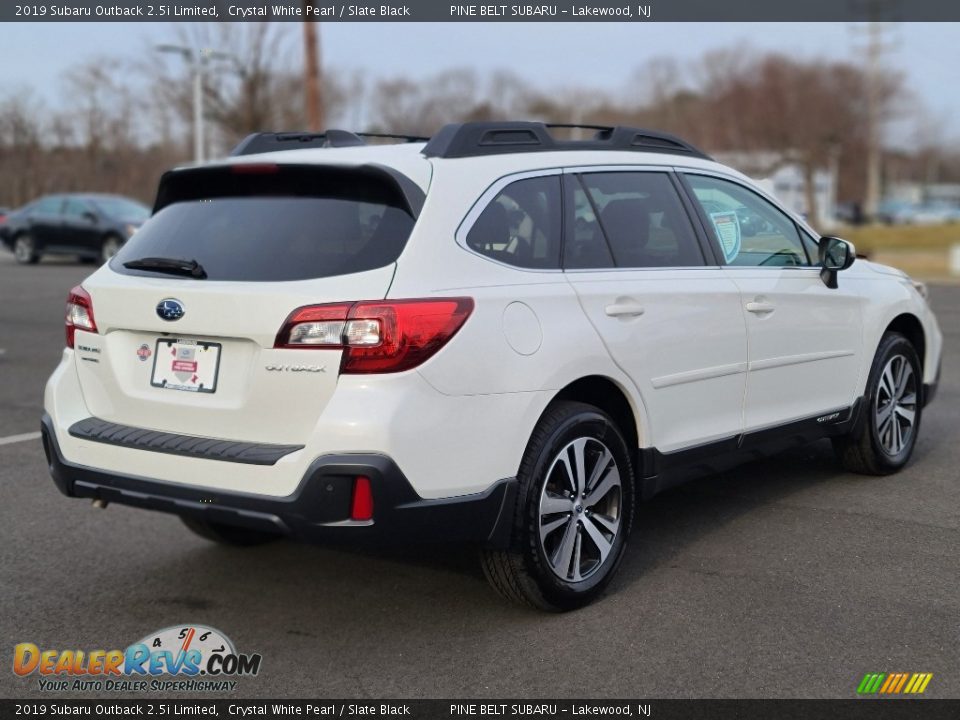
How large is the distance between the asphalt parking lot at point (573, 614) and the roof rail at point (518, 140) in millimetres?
1724

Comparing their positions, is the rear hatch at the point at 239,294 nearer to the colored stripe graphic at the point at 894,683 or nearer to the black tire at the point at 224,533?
the black tire at the point at 224,533

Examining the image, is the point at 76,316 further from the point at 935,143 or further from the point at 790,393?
the point at 935,143

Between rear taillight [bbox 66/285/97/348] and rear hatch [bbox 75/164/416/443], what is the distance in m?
0.03

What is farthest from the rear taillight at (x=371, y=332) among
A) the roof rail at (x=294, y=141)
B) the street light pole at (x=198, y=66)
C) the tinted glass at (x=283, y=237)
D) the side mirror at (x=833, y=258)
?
the street light pole at (x=198, y=66)

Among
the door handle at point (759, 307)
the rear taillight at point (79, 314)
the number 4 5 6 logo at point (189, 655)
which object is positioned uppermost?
the rear taillight at point (79, 314)

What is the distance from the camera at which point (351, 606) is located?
4.39 m

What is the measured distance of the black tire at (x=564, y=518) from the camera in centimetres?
403

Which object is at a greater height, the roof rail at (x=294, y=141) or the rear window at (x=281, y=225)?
the roof rail at (x=294, y=141)

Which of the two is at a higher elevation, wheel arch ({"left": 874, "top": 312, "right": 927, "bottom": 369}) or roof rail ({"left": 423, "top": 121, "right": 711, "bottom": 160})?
roof rail ({"left": 423, "top": 121, "right": 711, "bottom": 160})

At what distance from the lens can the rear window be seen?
388 cm

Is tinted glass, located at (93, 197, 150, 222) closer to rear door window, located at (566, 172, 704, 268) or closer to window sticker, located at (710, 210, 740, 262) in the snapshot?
window sticker, located at (710, 210, 740, 262)

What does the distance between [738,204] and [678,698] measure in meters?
2.68
